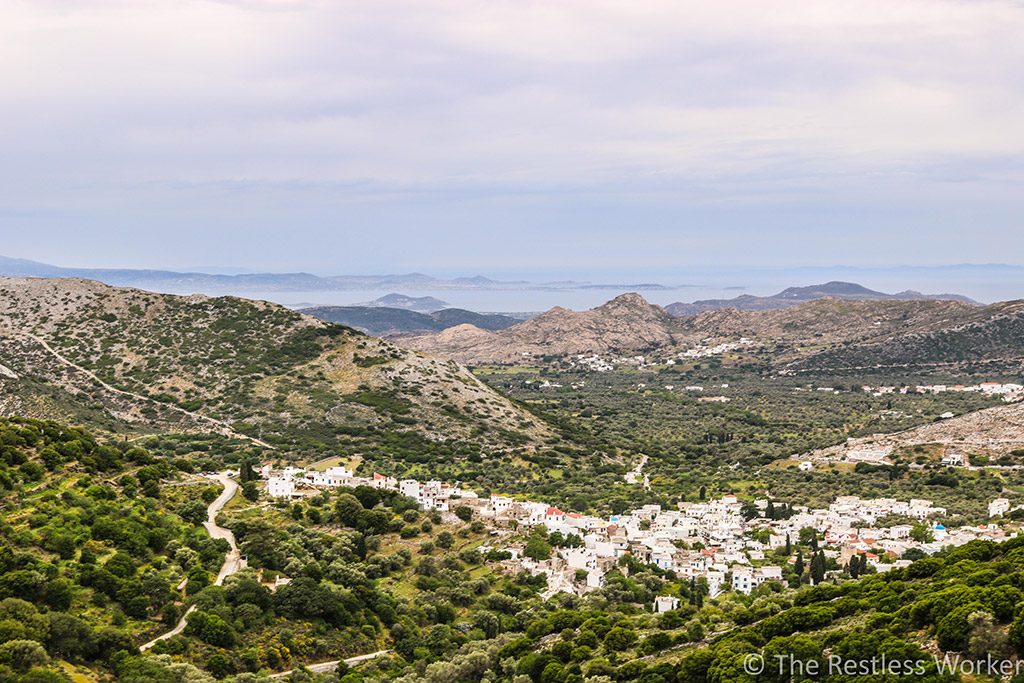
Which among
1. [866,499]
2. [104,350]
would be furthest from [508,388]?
[866,499]

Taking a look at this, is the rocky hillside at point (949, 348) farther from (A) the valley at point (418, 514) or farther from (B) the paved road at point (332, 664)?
(B) the paved road at point (332, 664)

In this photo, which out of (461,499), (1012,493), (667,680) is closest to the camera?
(667,680)

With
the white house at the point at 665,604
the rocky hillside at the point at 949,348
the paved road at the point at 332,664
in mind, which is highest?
the rocky hillside at the point at 949,348

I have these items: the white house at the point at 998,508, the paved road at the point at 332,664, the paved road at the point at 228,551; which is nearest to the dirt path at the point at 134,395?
the paved road at the point at 228,551

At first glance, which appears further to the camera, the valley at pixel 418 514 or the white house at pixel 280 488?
the white house at pixel 280 488

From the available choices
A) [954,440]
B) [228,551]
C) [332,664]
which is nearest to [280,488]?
[228,551]

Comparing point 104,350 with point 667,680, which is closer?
point 667,680

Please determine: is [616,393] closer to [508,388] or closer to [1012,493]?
[508,388]
